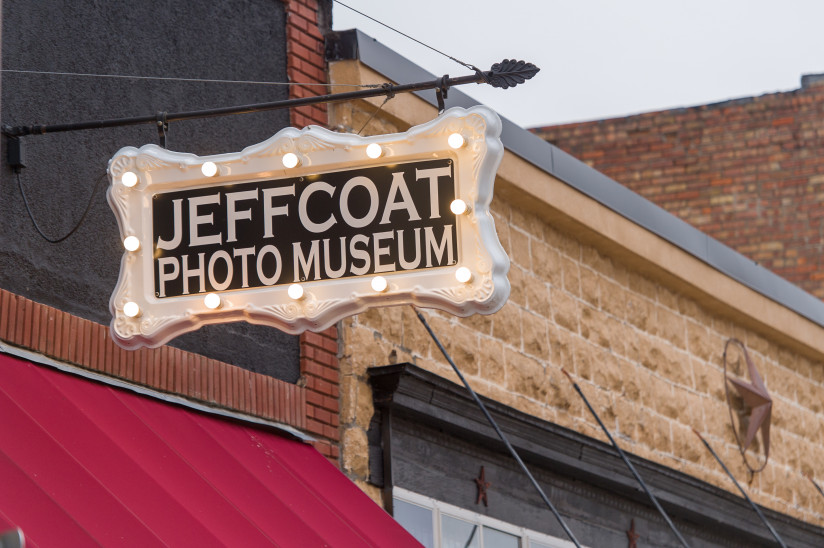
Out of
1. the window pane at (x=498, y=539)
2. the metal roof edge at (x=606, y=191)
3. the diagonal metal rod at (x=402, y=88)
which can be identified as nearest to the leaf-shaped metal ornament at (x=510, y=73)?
the diagonal metal rod at (x=402, y=88)

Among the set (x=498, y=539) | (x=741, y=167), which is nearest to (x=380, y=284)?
(x=498, y=539)

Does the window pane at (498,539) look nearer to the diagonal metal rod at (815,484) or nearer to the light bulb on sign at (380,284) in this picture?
the light bulb on sign at (380,284)

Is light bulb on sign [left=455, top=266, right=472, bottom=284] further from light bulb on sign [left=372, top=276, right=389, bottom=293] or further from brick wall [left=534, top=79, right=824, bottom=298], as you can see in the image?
brick wall [left=534, top=79, right=824, bottom=298]

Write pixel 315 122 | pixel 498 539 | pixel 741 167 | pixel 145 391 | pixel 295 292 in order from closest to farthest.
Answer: pixel 295 292 < pixel 145 391 < pixel 315 122 < pixel 498 539 < pixel 741 167

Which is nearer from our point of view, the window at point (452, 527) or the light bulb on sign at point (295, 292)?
the light bulb on sign at point (295, 292)

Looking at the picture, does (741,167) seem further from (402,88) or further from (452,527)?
(402,88)

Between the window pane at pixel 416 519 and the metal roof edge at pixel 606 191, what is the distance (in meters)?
2.71

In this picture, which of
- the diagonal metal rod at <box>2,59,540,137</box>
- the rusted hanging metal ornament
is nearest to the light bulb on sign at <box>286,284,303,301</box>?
the diagonal metal rod at <box>2,59,540,137</box>

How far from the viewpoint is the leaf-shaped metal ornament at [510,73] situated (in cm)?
747

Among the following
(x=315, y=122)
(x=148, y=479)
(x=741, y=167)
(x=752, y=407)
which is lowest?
(x=148, y=479)

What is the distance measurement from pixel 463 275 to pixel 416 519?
11.0 feet

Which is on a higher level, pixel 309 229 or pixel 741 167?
pixel 741 167

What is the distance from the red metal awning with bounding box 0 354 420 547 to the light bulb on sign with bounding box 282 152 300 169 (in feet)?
4.80

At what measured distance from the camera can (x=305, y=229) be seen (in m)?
7.43
